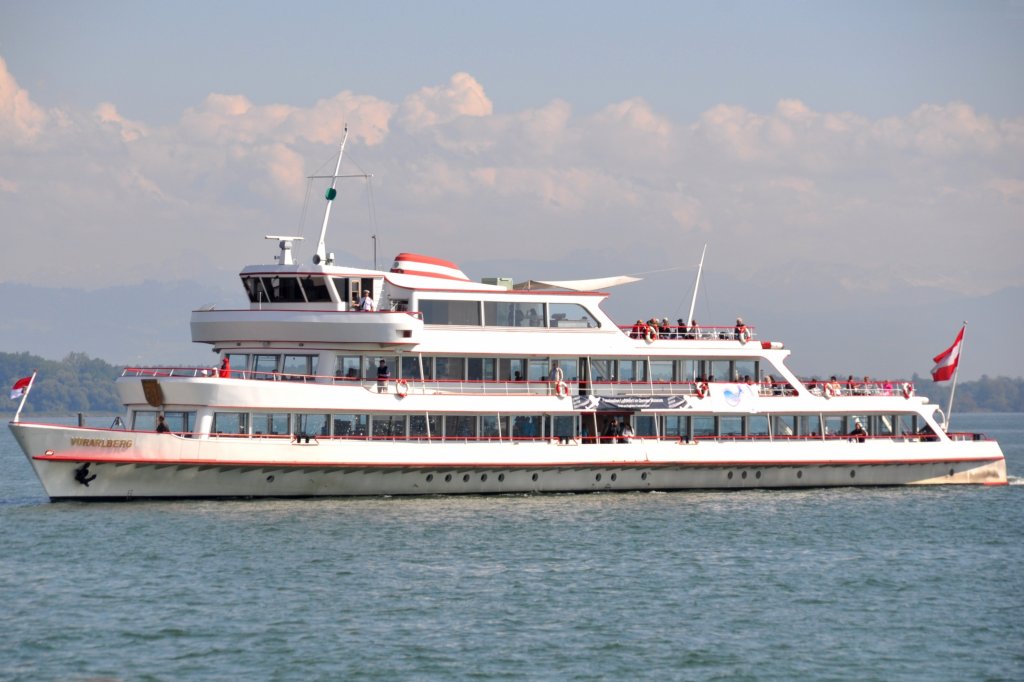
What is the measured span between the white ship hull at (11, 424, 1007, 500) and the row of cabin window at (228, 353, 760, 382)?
7.69 feet

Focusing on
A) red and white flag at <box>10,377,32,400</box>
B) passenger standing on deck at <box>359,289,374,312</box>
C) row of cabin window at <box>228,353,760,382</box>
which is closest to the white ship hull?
red and white flag at <box>10,377,32,400</box>

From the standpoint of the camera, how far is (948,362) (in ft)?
151

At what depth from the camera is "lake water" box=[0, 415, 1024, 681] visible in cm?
2184

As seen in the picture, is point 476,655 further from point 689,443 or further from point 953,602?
point 689,443

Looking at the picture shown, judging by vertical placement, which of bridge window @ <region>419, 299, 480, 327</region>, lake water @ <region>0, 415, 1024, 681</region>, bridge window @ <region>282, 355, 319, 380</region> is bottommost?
lake water @ <region>0, 415, 1024, 681</region>

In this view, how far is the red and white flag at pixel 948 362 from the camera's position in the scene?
150 ft

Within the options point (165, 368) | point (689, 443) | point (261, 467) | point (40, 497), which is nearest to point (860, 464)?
point (689, 443)

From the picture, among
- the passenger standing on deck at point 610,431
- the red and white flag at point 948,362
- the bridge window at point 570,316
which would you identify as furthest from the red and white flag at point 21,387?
the red and white flag at point 948,362

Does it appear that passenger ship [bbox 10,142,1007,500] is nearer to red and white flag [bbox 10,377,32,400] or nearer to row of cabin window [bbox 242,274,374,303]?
row of cabin window [bbox 242,274,374,303]

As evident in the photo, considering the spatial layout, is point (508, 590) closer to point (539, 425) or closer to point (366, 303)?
point (539, 425)

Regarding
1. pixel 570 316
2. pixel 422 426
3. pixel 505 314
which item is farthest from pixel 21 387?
pixel 570 316

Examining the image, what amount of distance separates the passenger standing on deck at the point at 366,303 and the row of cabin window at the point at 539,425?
10.2 feet

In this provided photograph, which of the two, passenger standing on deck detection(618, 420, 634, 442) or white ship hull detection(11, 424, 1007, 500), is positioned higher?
passenger standing on deck detection(618, 420, 634, 442)

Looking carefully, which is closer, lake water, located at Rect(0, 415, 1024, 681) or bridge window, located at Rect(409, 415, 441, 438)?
lake water, located at Rect(0, 415, 1024, 681)
